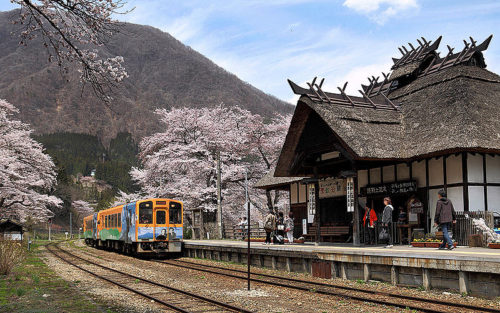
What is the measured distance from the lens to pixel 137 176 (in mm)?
41250

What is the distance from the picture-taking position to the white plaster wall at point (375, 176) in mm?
21984

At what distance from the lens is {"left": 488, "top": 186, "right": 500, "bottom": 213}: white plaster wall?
60.5ft

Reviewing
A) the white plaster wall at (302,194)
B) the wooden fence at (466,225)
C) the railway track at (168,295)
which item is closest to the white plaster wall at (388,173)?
the wooden fence at (466,225)

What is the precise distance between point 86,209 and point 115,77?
9366 cm

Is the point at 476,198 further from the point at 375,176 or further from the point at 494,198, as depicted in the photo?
the point at 375,176

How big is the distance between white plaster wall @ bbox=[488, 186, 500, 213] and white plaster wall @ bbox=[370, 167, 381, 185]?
15.0 feet

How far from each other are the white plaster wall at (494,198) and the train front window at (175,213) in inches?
592

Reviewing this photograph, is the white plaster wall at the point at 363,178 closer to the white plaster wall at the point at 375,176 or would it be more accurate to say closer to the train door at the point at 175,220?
the white plaster wall at the point at 375,176

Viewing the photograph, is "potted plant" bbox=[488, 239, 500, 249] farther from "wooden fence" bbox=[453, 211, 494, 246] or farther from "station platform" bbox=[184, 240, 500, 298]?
"wooden fence" bbox=[453, 211, 494, 246]

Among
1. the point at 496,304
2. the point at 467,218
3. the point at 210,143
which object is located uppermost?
the point at 210,143

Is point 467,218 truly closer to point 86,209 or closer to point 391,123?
point 391,123

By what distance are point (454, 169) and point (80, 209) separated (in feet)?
294

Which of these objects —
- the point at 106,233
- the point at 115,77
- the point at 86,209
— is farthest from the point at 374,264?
the point at 86,209

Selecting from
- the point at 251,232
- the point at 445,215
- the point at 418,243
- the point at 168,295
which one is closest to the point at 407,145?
the point at 418,243
